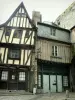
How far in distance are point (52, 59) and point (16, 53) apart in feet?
12.8

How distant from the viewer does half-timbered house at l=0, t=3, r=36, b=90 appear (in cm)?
1532

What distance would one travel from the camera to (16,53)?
16016mm

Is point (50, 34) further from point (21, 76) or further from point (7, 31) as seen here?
point (21, 76)

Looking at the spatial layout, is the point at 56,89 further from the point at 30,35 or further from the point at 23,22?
the point at 23,22

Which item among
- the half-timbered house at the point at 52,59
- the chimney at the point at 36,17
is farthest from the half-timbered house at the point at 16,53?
the chimney at the point at 36,17

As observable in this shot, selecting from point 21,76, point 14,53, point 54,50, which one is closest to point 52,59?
point 54,50

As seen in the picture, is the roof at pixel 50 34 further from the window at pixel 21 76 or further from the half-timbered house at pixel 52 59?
the window at pixel 21 76

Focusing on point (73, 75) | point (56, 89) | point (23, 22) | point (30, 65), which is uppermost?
point (23, 22)

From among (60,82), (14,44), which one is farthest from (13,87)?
(60,82)

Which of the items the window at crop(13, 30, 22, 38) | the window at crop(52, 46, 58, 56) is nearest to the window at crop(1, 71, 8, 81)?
the window at crop(13, 30, 22, 38)

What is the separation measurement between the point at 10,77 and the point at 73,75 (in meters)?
7.12

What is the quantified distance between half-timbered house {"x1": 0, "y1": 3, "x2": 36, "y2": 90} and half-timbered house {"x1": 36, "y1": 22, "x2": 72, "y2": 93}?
1.04 meters

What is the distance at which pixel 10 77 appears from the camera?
1540 centimetres

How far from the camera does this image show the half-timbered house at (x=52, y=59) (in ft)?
54.0
